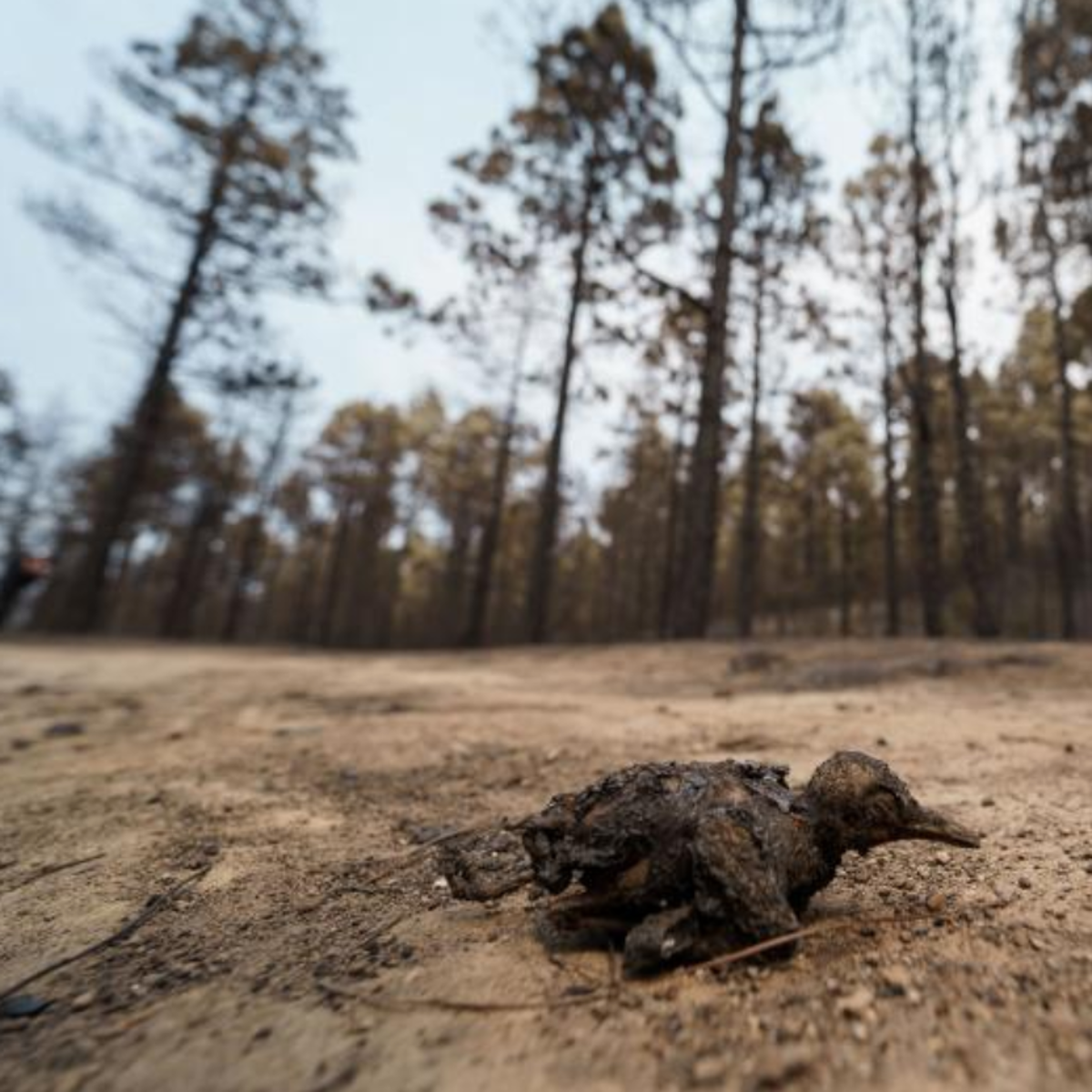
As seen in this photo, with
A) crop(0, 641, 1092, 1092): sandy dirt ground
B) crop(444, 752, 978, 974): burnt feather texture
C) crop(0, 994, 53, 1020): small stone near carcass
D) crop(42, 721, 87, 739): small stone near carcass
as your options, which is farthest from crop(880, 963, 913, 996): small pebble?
crop(42, 721, 87, 739): small stone near carcass

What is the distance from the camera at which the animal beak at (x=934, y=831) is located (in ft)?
3.74

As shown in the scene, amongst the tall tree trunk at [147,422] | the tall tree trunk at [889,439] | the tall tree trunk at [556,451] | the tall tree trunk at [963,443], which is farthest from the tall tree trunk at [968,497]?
the tall tree trunk at [147,422]

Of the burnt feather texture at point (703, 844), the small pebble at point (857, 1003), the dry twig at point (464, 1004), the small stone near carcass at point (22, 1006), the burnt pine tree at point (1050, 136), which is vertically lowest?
the small stone near carcass at point (22, 1006)

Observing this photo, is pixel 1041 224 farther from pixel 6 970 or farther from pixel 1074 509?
pixel 6 970

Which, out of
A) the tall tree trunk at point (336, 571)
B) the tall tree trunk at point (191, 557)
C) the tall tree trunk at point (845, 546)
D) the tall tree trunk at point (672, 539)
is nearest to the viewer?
the tall tree trunk at point (672, 539)

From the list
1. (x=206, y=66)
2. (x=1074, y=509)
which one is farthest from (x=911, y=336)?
(x=206, y=66)

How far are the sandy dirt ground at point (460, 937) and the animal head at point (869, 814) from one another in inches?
3.9

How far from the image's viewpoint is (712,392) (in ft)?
26.7

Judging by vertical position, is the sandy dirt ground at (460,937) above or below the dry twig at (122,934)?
above

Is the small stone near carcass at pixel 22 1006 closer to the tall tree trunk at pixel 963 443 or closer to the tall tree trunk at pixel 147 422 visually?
the tall tree trunk at pixel 963 443

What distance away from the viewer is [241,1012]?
0.90m

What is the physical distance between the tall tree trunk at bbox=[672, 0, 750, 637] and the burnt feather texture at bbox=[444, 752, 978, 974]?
282 inches

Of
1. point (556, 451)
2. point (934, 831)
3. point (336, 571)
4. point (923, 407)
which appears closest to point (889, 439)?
point (923, 407)

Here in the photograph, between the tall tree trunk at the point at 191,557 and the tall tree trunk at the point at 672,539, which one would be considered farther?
the tall tree trunk at the point at 191,557
